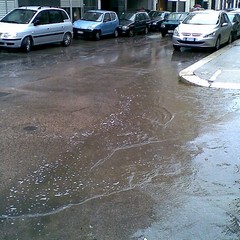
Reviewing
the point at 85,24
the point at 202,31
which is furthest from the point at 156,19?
the point at 202,31

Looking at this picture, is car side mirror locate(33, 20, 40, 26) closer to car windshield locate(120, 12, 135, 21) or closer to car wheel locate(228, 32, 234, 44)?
car wheel locate(228, 32, 234, 44)

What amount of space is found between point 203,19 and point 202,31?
1.33 meters

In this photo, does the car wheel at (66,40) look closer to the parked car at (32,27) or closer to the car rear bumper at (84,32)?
the parked car at (32,27)

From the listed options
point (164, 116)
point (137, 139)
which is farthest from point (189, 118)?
point (137, 139)

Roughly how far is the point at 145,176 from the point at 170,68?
883cm

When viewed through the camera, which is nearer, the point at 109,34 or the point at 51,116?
the point at 51,116

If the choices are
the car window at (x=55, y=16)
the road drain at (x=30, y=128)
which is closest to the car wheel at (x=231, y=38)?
the car window at (x=55, y=16)

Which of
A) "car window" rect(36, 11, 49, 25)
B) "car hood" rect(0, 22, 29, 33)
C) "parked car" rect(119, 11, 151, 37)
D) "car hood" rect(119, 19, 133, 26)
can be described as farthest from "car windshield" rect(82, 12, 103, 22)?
"car hood" rect(0, 22, 29, 33)

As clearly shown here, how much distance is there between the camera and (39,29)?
16734 mm

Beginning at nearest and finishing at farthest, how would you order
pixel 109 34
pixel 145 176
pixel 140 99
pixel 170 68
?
pixel 145 176 → pixel 140 99 → pixel 170 68 → pixel 109 34

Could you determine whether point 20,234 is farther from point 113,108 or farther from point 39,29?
point 39,29

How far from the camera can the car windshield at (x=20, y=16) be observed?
16547 mm

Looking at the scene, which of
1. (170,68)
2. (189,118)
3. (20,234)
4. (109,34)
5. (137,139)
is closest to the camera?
(20,234)

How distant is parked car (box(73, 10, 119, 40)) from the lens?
22.1 meters
